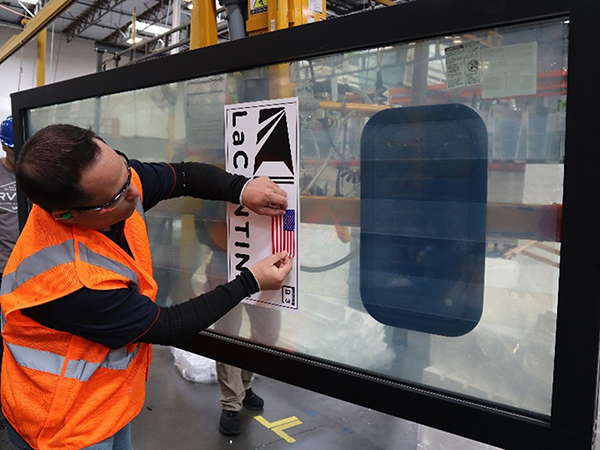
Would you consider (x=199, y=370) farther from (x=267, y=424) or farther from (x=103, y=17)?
(x=103, y=17)

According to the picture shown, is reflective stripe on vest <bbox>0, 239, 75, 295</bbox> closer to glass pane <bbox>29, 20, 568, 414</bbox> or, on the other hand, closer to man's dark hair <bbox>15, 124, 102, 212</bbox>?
man's dark hair <bbox>15, 124, 102, 212</bbox>

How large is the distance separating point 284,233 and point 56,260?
19.0 inches

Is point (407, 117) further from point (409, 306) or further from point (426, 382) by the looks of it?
point (426, 382)

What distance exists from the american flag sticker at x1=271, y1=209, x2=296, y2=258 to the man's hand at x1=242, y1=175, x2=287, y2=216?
0.06ft

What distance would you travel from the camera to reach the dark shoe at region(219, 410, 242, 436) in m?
2.55

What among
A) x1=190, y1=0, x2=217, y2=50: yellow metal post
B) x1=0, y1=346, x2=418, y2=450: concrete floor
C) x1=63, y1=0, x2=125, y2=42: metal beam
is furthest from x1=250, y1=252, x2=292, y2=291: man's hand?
x1=63, y1=0, x2=125, y2=42: metal beam

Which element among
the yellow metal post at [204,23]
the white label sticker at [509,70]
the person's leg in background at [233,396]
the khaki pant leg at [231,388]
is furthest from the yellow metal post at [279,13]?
the khaki pant leg at [231,388]

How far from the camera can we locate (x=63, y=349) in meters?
1.13

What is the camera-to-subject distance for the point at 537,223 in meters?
0.82

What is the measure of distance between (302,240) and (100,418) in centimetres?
64

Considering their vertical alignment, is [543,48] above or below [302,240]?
above

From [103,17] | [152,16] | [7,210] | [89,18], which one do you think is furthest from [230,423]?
[103,17]

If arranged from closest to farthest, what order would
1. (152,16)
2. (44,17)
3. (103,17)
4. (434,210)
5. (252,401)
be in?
(434,210) < (44,17) < (252,401) < (152,16) < (103,17)

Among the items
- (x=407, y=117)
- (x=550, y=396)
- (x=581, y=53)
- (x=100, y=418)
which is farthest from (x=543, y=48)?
(x=100, y=418)
